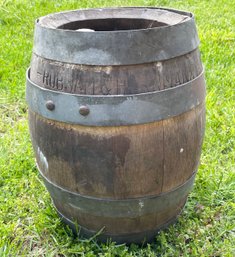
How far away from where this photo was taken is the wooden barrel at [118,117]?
1859mm

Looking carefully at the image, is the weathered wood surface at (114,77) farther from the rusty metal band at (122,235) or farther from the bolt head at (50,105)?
the rusty metal band at (122,235)

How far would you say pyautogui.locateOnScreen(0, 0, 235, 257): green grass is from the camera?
2.46 m

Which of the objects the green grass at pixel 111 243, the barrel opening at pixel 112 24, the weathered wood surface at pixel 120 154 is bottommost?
the green grass at pixel 111 243

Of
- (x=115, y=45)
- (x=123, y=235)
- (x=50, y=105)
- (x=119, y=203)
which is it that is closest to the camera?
(x=115, y=45)

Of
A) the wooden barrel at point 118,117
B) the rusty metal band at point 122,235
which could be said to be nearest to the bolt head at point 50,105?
the wooden barrel at point 118,117

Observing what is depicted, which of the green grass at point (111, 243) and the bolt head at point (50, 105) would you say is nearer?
the bolt head at point (50, 105)

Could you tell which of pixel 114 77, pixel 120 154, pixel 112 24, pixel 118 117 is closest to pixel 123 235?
pixel 120 154

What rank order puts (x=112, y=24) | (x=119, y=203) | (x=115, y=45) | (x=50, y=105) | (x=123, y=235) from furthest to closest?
(x=112, y=24), (x=123, y=235), (x=119, y=203), (x=50, y=105), (x=115, y=45)

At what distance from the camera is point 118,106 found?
1857 millimetres

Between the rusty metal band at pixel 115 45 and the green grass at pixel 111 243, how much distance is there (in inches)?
45.5

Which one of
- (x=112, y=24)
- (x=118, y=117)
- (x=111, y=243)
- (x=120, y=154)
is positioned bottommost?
(x=111, y=243)

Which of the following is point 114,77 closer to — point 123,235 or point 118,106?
point 118,106

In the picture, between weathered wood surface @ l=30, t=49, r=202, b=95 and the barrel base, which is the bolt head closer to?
weathered wood surface @ l=30, t=49, r=202, b=95

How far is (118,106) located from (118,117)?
5 centimetres
